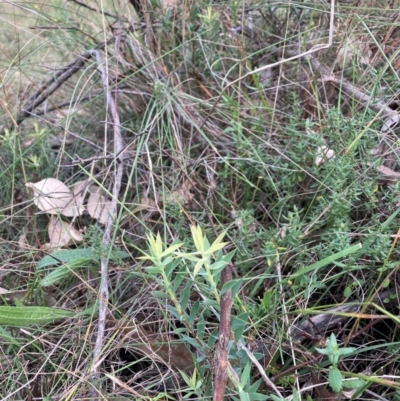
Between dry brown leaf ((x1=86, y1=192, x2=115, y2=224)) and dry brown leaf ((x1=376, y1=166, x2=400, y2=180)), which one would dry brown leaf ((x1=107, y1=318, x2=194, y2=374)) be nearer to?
dry brown leaf ((x1=86, y1=192, x2=115, y2=224))

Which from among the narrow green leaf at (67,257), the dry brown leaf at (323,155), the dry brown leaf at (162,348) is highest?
the dry brown leaf at (323,155)

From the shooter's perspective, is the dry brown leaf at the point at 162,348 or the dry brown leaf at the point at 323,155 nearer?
the dry brown leaf at the point at 162,348

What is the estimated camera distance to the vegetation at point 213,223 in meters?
0.95

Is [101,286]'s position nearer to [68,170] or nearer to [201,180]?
[201,180]

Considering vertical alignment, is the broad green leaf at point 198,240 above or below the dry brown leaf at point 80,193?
above

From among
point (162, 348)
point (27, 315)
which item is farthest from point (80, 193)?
point (162, 348)

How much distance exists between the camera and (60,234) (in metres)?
1.32

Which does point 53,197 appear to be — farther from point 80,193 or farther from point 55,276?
point 55,276

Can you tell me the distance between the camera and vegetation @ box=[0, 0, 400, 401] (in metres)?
0.95

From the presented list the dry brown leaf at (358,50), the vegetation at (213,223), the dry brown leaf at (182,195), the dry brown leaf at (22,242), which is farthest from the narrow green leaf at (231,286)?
the dry brown leaf at (358,50)

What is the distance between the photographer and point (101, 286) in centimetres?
110

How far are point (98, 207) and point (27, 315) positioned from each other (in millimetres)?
382

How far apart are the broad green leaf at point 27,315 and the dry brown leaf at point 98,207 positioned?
295 millimetres

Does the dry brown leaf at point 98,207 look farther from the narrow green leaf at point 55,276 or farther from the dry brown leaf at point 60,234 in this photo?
the narrow green leaf at point 55,276
